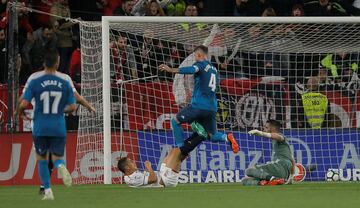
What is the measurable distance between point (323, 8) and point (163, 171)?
777cm

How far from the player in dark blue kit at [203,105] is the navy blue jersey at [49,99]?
3465 mm

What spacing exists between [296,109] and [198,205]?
26.5 ft

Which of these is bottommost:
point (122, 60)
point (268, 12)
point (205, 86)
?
point (205, 86)

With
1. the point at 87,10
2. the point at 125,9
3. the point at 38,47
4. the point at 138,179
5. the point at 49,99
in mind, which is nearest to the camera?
the point at 49,99

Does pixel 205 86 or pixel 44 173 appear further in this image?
pixel 205 86

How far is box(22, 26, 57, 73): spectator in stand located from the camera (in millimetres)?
22547

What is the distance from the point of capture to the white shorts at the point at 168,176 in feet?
57.2

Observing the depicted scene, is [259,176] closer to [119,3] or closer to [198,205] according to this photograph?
[198,205]

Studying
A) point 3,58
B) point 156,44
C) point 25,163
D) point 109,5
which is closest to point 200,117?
point 156,44

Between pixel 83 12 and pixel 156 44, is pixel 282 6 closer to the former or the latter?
pixel 83 12

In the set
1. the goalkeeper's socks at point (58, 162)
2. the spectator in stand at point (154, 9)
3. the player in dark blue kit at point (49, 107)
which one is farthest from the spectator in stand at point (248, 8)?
the goalkeeper's socks at point (58, 162)

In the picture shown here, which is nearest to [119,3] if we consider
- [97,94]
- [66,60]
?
[66,60]

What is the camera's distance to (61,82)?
1405 centimetres

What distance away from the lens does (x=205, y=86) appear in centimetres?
1738
